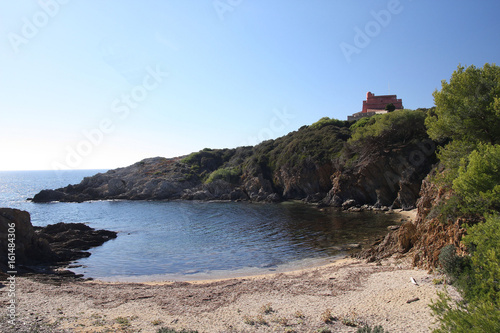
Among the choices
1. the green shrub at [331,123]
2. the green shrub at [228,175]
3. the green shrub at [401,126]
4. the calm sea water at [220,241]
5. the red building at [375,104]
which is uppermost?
the red building at [375,104]

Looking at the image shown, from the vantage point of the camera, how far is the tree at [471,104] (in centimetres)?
1583

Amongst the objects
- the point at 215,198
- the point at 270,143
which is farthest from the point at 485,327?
the point at 270,143

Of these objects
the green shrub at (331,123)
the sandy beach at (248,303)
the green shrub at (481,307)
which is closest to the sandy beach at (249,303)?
the sandy beach at (248,303)

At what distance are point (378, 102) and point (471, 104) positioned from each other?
67.0 m

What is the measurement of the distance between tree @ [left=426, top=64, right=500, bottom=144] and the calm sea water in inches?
497

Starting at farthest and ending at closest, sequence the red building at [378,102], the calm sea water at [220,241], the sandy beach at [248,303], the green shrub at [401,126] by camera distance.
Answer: the red building at [378,102]
the green shrub at [401,126]
the calm sea water at [220,241]
the sandy beach at [248,303]

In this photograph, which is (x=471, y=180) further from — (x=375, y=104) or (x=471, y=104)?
(x=375, y=104)

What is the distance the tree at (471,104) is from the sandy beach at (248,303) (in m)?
8.19

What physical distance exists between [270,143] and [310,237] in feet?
178

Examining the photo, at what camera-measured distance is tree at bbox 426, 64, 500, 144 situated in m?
15.8

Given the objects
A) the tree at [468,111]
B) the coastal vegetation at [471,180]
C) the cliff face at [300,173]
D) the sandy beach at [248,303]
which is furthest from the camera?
the cliff face at [300,173]

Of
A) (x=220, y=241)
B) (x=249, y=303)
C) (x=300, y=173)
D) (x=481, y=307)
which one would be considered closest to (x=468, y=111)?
(x=481, y=307)

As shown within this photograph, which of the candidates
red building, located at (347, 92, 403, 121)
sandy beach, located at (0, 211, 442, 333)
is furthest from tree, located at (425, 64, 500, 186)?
red building, located at (347, 92, 403, 121)

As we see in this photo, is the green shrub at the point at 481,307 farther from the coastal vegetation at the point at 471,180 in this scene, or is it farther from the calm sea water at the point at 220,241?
the calm sea water at the point at 220,241
